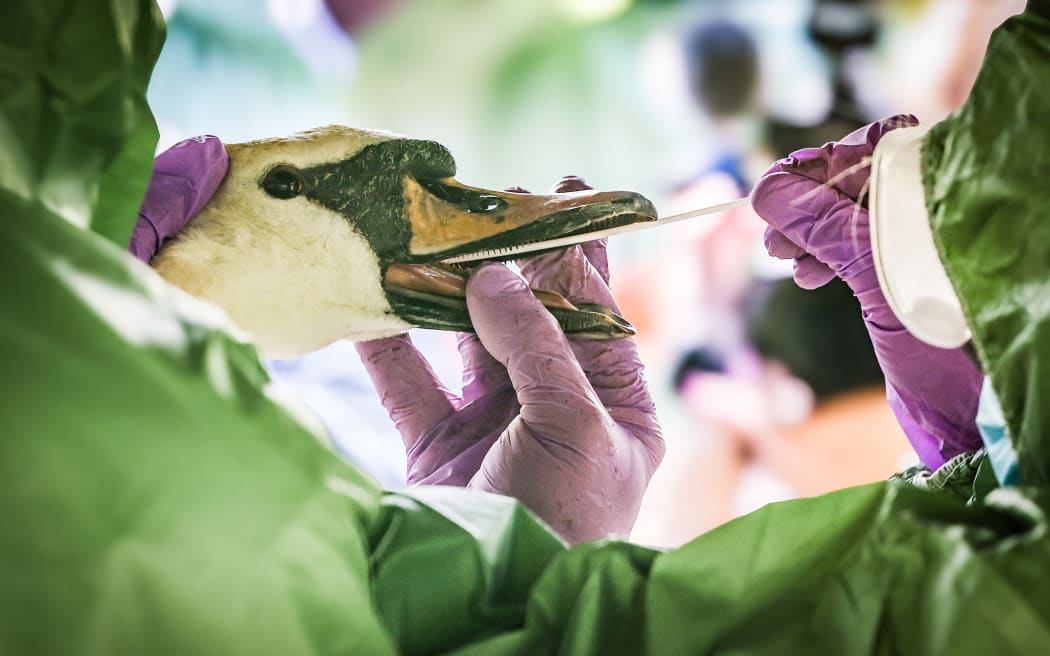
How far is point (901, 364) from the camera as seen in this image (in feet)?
2.02

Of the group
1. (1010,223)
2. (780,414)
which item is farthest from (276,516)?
(780,414)

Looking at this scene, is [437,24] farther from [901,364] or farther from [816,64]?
[901,364]

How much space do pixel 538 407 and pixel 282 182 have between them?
23 cm

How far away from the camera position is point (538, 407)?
612 mm

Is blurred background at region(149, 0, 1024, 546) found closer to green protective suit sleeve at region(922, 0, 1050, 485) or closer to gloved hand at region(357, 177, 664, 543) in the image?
gloved hand at region(357, 177, 664, 543)

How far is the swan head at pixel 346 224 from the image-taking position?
62 centimetres

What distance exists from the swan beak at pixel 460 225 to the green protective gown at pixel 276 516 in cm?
23

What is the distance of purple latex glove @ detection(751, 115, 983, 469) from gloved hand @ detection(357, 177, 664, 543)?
166 mm

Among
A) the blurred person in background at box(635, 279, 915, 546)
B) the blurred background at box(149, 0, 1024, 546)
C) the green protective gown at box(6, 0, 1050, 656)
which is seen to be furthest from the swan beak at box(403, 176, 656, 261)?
the blurred person in background at box(635, 279, 915, 546)

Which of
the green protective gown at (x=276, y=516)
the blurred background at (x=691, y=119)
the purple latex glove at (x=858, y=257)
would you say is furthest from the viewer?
the blurred background at (x=691, y=119)

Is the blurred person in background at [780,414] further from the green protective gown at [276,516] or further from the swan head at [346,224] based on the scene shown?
the green protective gown at [276,516]

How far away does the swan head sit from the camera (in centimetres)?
62

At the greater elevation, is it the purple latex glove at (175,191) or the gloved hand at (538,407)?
the purple latex glove at (175,191)

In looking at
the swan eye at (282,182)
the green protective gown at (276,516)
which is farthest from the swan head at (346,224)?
the green protective gown at (276,516)
